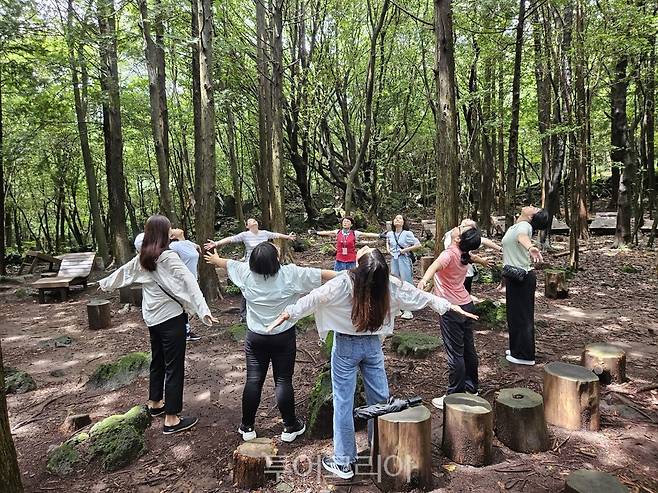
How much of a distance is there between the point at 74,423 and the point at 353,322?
336 centimetres

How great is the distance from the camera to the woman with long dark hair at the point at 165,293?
4117mm

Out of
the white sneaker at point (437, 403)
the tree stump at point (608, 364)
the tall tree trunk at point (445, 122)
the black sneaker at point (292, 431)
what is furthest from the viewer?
the tall tree trunk at point (445, 122)

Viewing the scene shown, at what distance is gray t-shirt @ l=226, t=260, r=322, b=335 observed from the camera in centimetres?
381

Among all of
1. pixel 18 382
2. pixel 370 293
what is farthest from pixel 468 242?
pixel 18 382

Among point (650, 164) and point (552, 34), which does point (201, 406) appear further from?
point (650, 164)

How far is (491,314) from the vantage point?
7359 mm

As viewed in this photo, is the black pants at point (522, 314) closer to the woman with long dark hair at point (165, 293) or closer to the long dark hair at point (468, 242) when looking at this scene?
the long dark hair at point (468, 242)

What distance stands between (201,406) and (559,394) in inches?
150

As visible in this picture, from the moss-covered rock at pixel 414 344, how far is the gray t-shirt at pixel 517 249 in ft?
5.36

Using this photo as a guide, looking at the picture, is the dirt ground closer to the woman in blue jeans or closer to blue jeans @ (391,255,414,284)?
the woman in blue jeans

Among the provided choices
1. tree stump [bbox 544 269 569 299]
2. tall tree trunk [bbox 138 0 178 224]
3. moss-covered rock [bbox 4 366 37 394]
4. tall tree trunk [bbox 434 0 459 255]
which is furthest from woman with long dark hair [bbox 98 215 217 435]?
tree stump [bbox 544 269 569 299]

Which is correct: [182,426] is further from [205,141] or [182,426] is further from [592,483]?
[205,141]

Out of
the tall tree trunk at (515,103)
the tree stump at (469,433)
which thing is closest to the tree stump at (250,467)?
the tree stump at (469,433)

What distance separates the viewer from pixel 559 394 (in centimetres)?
419
